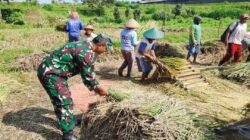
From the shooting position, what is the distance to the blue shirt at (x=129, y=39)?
792 cm

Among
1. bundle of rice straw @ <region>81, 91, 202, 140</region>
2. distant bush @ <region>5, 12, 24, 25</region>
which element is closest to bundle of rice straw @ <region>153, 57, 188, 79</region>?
bundle of rice straw @ <region>81, 91, 202, 140</region>

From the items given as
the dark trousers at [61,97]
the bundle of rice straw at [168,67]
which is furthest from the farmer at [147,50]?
the dark trousers at [61,97]

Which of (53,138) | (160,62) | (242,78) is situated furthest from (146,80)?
(53,138)

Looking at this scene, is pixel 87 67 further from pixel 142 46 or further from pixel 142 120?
pixel 142 46

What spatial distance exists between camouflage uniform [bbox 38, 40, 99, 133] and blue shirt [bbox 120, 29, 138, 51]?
3.47 m

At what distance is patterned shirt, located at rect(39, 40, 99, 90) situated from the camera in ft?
14.3

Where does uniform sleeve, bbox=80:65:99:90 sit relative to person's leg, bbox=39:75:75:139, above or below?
above

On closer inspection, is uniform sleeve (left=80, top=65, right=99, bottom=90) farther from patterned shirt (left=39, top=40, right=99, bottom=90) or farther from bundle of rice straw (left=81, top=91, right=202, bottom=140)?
bundle of rice straw (left=81, top=91, right=202, bottom=140)

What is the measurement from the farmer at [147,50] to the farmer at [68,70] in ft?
9.88

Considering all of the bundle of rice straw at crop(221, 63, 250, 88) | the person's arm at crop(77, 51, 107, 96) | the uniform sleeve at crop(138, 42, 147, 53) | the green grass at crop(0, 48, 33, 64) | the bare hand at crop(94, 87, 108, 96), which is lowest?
the bundle of rice straw at crop(221, 63, 250, 88)

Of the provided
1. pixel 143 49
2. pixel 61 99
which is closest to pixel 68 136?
pixel 61 99

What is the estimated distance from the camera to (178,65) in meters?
7.59

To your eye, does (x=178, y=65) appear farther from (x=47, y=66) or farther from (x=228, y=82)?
(x=47, y=66)

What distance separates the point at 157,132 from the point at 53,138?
5.02ft
